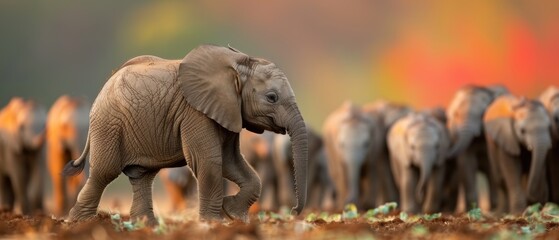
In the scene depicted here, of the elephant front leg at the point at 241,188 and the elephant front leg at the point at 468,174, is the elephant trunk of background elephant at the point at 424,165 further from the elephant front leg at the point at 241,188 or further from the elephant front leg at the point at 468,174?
the elephant front leg at the point at 241,188

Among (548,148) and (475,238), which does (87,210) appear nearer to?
(475,238)

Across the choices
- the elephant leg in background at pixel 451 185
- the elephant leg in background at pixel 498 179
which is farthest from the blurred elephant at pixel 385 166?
the elephant leg in background at pixel 498 179

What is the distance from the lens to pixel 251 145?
19.4 metres

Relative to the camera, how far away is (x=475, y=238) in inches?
245

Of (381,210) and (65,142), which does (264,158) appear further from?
(381,210)

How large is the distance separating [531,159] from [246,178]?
20.2 feet

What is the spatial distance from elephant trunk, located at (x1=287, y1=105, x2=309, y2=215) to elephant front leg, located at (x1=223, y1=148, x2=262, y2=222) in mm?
605

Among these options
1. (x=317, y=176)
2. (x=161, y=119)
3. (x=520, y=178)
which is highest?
(x=161, y=119)

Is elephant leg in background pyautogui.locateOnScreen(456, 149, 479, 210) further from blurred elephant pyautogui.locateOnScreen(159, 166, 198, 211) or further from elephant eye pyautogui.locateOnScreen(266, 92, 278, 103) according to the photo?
elephant eye pyautogui.locateOnScreen(266, 92, 278, 103)

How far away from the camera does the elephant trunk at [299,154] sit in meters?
8.28

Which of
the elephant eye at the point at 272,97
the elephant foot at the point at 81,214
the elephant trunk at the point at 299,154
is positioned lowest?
the elephant foot at the point at 81,214

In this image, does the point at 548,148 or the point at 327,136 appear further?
the point at 327,136

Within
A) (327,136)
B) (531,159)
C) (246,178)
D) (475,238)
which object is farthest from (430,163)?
(475,238)

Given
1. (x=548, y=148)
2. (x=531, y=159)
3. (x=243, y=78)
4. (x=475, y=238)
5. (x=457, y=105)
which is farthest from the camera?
(x=457, y=105)
